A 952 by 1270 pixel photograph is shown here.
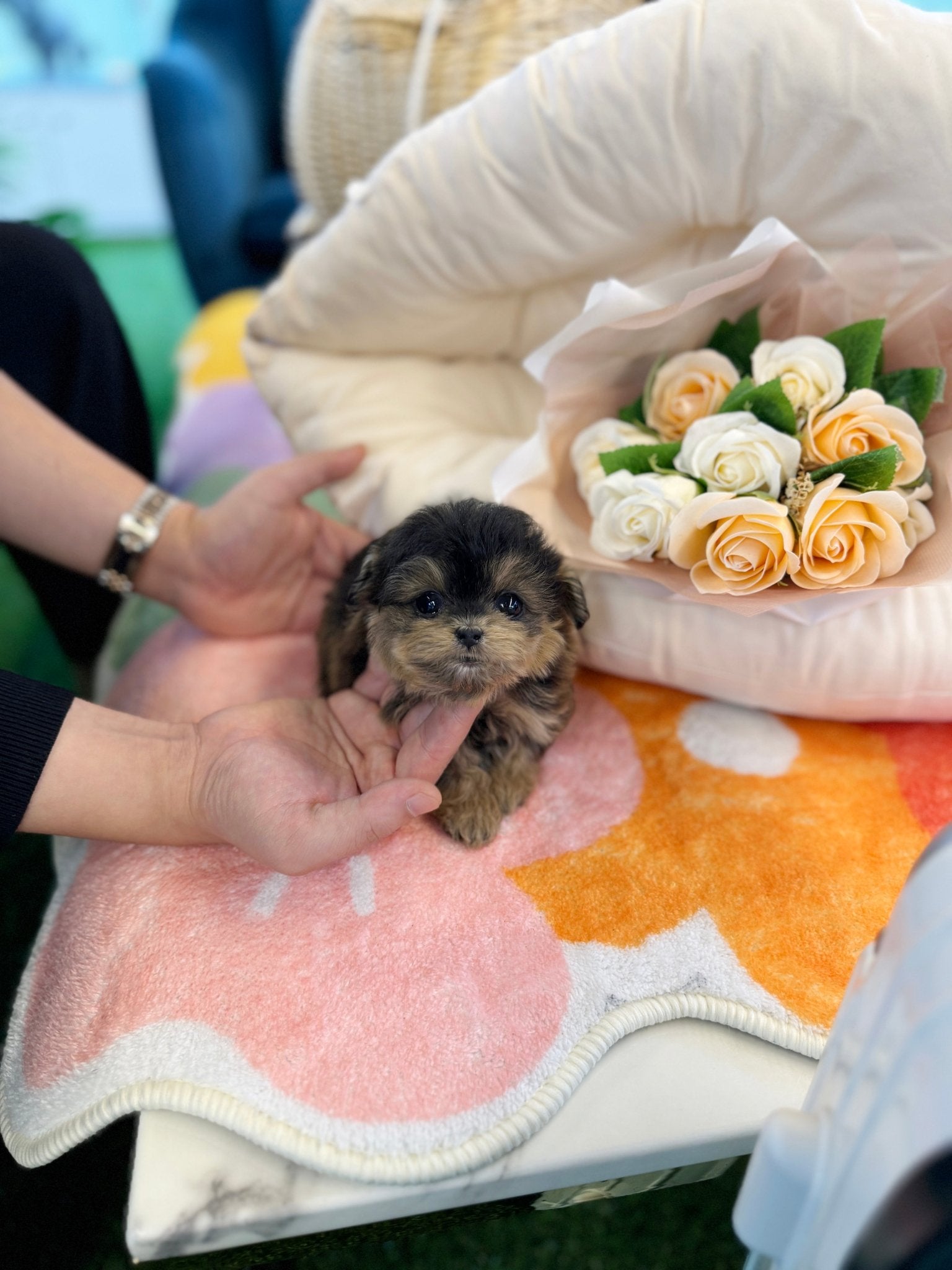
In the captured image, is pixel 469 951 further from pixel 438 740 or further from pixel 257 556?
pixel 257 556

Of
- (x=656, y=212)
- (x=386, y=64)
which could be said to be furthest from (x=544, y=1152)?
(x=386, y=64)

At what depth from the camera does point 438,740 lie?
1027mm

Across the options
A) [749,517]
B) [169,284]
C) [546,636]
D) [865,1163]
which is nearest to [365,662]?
[546,636]

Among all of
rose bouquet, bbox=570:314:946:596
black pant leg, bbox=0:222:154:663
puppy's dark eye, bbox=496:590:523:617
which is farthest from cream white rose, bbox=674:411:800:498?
black pant leg, bbox=0:222:154:663

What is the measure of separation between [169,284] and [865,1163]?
5.31m

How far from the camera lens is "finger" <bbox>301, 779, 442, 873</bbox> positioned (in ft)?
3.06

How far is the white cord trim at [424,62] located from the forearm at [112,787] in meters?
1.76

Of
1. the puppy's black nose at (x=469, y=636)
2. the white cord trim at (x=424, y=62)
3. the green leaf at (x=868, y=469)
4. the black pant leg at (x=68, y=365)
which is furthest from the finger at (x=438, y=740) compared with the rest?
the white cord trim at (x=424, y=62)

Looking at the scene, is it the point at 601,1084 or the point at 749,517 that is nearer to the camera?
the point at 601,1084

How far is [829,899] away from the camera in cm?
101

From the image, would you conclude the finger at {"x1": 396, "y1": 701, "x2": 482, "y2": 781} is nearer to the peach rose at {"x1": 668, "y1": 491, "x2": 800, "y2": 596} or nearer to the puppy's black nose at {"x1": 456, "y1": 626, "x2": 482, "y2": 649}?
the puppy's black nose at {"x1": 456, "y1": 626, "x2": 482, "y2": 649}

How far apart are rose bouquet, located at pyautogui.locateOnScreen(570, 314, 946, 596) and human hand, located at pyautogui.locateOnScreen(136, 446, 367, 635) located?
1.73ft

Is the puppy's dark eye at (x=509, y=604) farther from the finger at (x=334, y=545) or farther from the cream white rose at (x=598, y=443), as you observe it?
the finger at (x=334, y=545)

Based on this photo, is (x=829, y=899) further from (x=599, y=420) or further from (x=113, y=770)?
(x=113, y=770)
